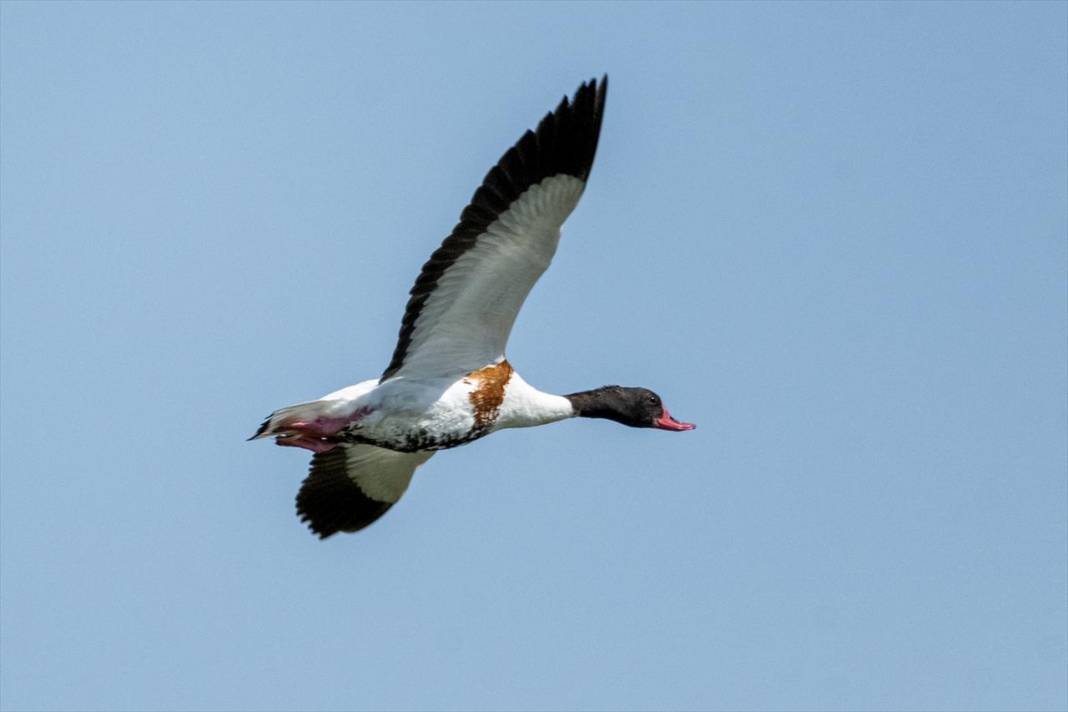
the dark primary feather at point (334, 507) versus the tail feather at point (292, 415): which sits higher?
the tail feather at point (292, 415)

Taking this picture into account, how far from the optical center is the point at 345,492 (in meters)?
16.3

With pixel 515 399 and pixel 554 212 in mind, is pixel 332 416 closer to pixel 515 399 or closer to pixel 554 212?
pixel 515 399

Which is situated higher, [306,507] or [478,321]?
[478,321]

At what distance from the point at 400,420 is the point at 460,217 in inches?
70.4

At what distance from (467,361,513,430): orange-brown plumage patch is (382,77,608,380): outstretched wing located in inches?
3.7

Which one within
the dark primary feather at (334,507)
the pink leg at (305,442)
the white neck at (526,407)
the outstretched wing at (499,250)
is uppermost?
the outstretched wing at (499,250)

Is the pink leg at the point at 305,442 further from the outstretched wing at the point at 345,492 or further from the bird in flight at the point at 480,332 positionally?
the outstretched wing at the point at 345,492

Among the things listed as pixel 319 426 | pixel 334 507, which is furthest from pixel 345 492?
pixel 319 426

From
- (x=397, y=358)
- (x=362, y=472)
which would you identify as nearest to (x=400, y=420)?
(x=397, y=358)

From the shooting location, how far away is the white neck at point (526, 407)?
14.1 m

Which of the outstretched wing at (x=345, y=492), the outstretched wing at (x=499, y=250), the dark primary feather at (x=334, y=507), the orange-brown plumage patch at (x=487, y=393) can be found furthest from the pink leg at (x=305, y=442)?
the dark primary feather at (x=334, y=507)

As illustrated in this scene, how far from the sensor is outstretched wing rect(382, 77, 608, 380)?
41.8 ft

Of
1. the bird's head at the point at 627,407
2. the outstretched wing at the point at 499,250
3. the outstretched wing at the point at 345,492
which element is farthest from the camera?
the outstretched wing at the point at 345,492

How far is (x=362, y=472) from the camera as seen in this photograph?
16156 mm
